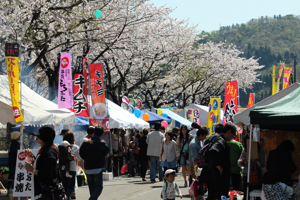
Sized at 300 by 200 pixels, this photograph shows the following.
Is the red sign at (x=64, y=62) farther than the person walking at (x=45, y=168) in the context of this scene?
Yes

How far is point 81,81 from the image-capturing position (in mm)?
13500

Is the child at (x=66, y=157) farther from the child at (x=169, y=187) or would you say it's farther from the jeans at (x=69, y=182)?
the child at (x=169, y=187)

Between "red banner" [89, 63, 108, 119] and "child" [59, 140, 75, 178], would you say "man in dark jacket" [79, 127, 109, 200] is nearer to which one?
"child" [59, 140, 75, 178]

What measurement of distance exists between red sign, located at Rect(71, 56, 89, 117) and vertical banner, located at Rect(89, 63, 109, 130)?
35cm

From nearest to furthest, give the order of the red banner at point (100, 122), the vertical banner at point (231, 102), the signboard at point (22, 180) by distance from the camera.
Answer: the signboard at point (22, 180)
the vertical banner at point (231, 102)
the red banner at point (100, 122)

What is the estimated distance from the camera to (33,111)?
10.5 metres

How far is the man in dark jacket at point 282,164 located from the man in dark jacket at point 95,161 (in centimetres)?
326

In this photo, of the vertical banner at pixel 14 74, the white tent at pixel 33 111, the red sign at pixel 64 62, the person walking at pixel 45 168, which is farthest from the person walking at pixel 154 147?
the person walking at pixel 45 168

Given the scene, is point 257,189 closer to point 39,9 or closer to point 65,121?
point 65,121

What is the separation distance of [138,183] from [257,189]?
6.60 metres

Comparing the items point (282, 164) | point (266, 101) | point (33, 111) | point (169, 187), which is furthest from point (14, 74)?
point (282, 164)

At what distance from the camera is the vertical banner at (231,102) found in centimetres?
1330

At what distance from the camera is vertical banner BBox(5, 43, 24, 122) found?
8.91 metres

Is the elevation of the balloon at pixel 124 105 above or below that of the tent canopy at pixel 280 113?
above
